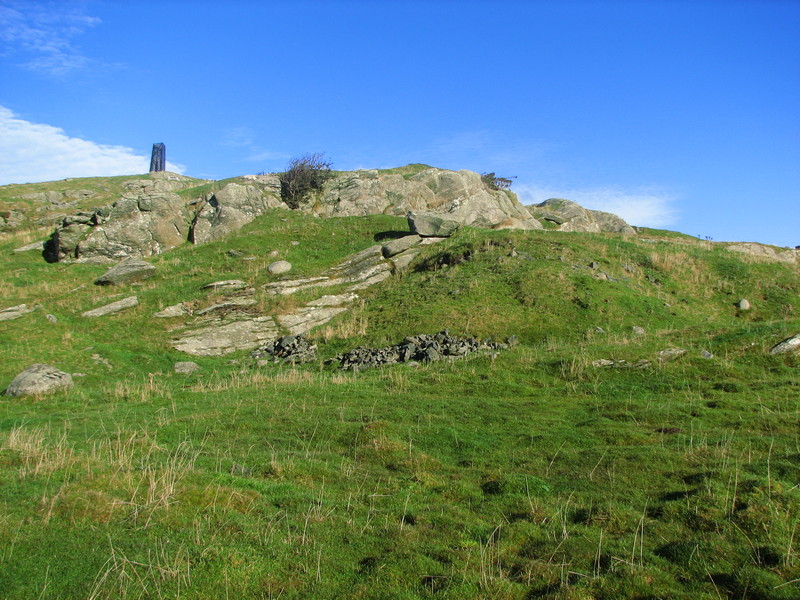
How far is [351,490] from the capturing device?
9.30 metres

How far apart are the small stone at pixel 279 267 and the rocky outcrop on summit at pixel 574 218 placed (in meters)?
30.3

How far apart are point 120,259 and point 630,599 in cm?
4091

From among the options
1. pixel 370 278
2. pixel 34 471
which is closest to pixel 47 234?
pixel 370 278

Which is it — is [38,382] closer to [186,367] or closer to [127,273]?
[186,367]

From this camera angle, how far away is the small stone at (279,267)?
33281 millimetres

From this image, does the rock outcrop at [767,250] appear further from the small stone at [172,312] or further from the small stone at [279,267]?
the small stone at [172,312]

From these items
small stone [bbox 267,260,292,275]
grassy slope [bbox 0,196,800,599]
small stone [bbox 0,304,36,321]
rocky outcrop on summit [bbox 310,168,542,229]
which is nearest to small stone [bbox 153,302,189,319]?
grassy slope [bbox 0,196,800,599]

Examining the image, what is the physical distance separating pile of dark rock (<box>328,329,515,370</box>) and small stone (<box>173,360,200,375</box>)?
5.65 m

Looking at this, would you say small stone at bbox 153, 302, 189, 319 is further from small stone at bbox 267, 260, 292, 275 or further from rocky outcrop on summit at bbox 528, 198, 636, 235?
rocky outcrop on summit at bbox 528, 198, 636, 235

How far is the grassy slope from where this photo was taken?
6.31m

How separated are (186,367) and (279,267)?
12389 millimetres

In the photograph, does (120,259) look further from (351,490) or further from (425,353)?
(351,490)

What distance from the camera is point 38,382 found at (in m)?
17.7

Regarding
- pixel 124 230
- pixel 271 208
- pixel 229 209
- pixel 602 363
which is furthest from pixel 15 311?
pixel 602 363
